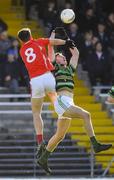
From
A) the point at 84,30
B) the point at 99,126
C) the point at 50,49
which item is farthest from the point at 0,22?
the point at 50,49

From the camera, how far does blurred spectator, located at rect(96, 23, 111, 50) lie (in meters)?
24.6

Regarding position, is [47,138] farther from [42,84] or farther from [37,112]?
[42,84]

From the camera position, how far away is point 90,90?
24016 mm

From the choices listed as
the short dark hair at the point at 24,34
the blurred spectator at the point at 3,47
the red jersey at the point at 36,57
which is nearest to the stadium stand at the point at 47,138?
the blurred spectator at the point at 3,47

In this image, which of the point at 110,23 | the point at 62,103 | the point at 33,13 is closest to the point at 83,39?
the point at 110,23

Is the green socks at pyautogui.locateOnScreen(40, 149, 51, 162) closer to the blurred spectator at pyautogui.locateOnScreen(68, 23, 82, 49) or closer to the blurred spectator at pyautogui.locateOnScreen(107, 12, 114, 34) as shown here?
the blurred spectator at pyautogui.locateOnScreen(68, 23, 82, 49)

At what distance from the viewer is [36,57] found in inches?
693

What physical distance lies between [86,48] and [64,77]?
250 inches

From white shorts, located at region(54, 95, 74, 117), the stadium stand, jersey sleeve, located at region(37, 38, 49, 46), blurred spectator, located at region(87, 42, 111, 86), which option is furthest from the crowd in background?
white shorts, located at region(54, 95, 74, 117)

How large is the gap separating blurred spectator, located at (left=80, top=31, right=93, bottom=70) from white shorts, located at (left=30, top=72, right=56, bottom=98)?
243 inches

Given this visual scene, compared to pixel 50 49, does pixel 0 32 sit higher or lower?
lower

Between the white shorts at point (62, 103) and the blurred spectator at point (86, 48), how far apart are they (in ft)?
20.5

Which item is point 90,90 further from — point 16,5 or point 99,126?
point 16,5

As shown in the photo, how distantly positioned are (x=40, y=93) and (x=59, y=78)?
415mm
